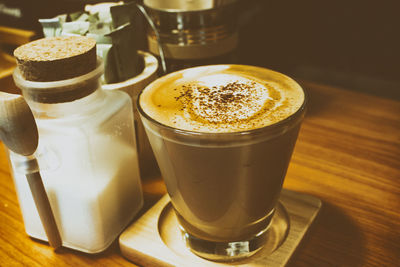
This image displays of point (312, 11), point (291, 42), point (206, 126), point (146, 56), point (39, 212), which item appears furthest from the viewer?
point (312, 11)

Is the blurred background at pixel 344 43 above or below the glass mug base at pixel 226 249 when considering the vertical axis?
below

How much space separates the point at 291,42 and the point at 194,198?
156 cm

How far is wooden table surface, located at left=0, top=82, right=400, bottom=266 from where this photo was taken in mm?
597

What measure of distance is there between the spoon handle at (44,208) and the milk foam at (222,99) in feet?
0.62

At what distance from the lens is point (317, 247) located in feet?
1.97

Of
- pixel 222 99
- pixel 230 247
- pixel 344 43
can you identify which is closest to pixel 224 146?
pixel 222 99

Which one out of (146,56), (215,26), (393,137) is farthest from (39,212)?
(393,137)

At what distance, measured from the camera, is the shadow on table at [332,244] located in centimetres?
58

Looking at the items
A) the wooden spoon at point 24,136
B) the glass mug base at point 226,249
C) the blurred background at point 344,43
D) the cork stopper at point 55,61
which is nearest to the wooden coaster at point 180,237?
the glass mug base at point 226,249

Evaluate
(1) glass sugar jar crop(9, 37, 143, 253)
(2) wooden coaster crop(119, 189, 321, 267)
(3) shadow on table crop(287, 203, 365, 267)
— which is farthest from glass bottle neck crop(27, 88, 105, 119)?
(3) shadow on table crop(287, 203, 365, 267)

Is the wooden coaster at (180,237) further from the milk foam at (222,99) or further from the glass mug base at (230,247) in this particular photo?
the milk foam at (222,99)

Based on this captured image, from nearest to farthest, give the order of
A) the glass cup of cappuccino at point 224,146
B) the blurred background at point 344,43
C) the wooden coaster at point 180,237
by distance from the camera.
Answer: the glass cup of cappuccino at point 224,146 < the wooden coaster at point 180,237 < the blurred background at point 344,43

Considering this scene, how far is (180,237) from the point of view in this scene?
2.08 feet

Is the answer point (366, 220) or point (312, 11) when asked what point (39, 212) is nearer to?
point (366, 220)
